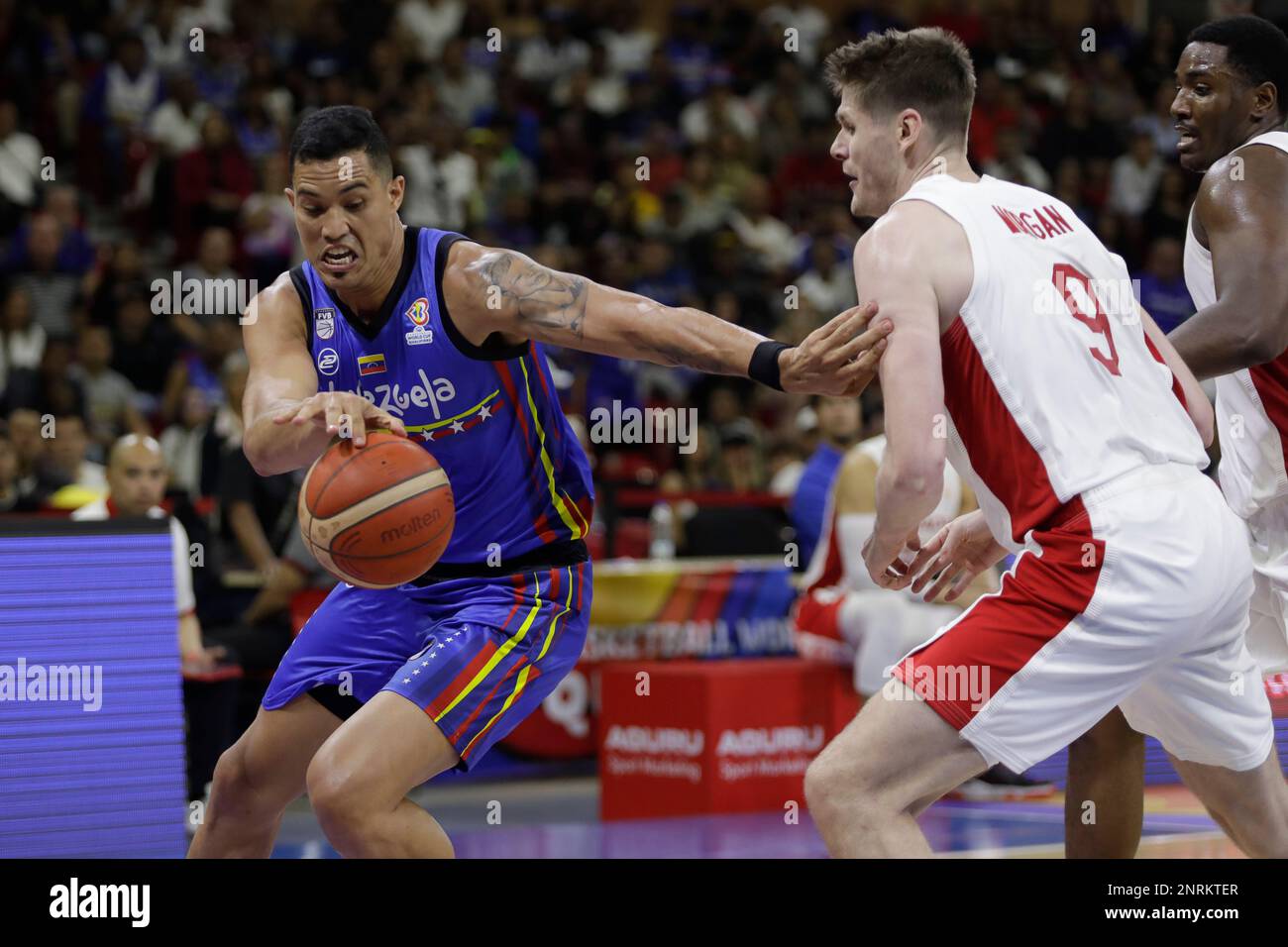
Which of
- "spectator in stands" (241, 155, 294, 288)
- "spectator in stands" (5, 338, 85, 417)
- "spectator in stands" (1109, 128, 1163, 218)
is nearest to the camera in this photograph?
"spectator in stands" (5, 338, 85, 417)

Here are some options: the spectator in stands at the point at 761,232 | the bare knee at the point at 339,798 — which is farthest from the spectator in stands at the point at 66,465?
the spectator in stands at the point at 761,232

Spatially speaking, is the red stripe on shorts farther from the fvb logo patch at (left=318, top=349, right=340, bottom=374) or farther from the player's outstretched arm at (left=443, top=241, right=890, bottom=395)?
the fvb logo patch at (left=318, top=349, right=340, bottom=374)

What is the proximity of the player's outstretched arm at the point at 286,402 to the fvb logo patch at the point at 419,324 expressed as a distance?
24 cm

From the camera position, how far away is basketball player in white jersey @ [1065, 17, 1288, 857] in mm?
4383

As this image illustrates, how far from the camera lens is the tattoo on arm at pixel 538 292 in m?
4.40

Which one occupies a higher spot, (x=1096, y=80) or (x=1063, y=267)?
(x=1096, y=80)

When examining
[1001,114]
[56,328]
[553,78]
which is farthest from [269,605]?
[1001,114]

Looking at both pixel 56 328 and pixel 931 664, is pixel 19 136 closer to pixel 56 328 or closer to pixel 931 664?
pixel 56 328

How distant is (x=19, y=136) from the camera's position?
1264cm

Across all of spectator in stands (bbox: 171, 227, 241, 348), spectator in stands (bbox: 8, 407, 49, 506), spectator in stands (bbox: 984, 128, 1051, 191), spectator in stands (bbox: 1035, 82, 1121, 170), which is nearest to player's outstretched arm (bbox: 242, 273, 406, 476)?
spectator in stands (bbox: 8, 407, 49, 506)

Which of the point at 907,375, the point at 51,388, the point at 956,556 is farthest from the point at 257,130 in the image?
the point at 907,375

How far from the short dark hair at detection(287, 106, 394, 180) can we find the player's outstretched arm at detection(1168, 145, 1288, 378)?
2.25m

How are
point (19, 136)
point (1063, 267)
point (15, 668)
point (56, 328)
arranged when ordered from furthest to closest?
1. point (19, 136)
2. point (56, 328)
3. point (15, 668)
4. point (1063, 267)
